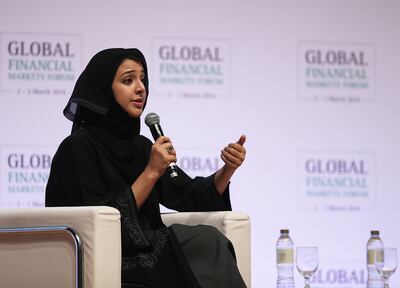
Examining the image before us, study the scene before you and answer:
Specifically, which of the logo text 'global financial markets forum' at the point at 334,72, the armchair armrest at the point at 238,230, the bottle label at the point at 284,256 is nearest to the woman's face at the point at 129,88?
the armchair armrest at the point at 238,230

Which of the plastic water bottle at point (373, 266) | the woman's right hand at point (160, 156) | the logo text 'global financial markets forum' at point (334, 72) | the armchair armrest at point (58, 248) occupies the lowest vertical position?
the plastic water bottle at point (373, 266)

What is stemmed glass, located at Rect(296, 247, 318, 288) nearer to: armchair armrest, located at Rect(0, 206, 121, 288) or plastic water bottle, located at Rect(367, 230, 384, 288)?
plastic water bottle, located at Rect(367, 230, 384, 288)

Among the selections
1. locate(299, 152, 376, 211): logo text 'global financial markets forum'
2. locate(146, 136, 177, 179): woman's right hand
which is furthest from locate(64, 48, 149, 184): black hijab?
locate(299, 152, 376, 211): logo text 'global financial markets forum'

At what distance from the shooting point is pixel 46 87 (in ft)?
13.3

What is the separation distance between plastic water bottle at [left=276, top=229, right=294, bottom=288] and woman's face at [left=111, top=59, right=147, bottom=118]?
1388mm

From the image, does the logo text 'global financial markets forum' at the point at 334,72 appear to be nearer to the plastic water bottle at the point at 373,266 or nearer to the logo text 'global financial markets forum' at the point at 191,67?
the logo text 'global financial markets forum' at the point at 191,67

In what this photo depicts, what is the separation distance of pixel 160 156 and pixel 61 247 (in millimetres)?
403

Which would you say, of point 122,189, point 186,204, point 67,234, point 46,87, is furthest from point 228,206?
point 46,87

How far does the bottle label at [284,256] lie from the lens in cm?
380

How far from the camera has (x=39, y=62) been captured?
4051mm

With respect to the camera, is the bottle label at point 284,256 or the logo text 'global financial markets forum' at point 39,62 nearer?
the bottle label at point 284,256

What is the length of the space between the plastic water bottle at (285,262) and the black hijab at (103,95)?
1382 mm

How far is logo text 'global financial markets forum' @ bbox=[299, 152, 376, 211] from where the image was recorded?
422cm

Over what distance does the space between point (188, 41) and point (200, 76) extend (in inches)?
7.7
